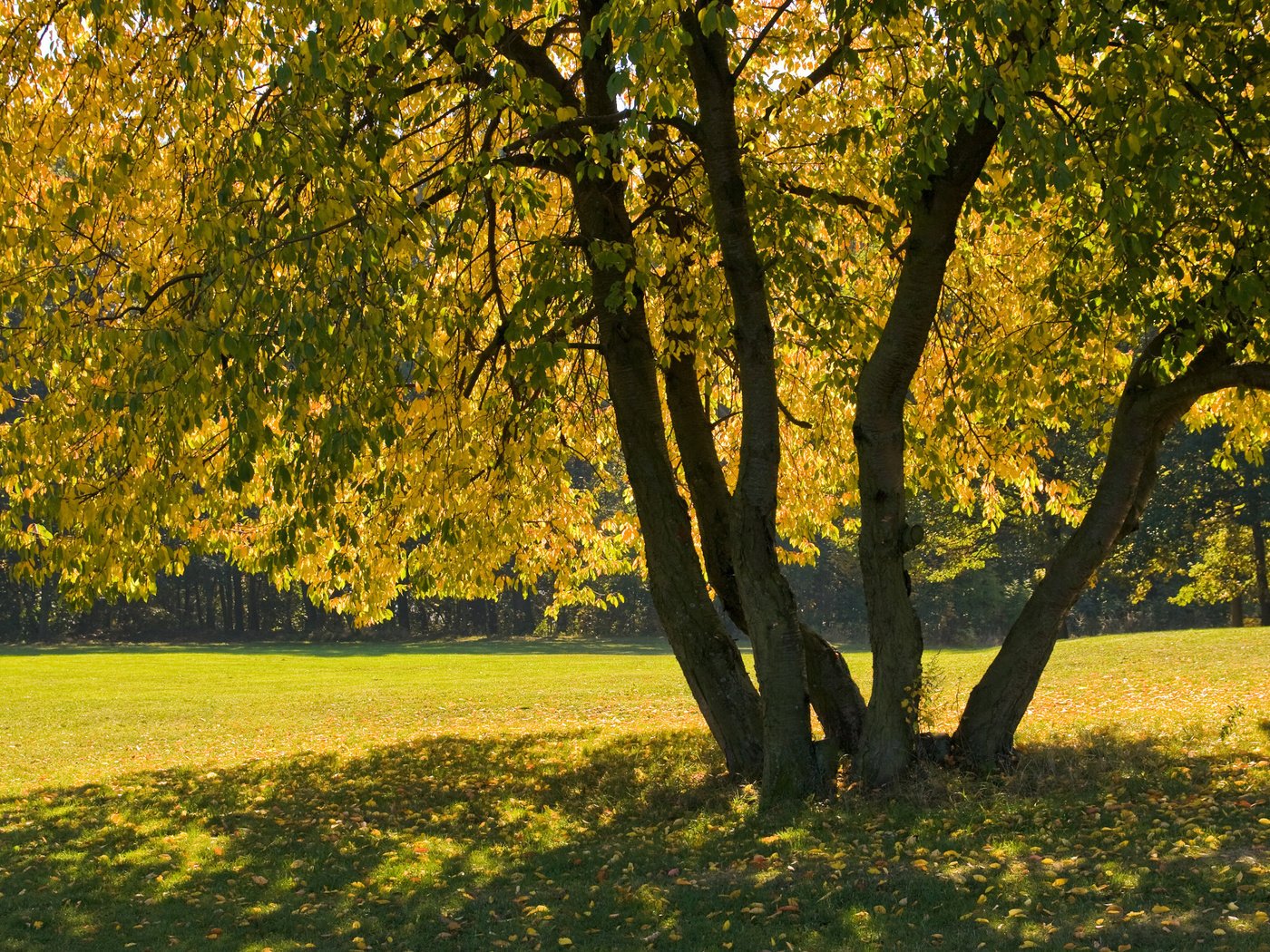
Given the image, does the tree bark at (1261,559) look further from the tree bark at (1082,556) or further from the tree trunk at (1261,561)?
the tree bark at (1082,556)

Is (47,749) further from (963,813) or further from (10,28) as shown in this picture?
(963,813)

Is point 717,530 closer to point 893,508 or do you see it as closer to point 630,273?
point 893,508

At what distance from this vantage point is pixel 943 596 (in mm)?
56031

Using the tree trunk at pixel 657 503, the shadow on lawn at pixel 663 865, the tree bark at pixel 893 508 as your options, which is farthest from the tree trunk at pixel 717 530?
the shadow on lawn at pixel 663 865

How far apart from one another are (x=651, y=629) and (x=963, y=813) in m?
58.4

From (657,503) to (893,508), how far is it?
2230 mm

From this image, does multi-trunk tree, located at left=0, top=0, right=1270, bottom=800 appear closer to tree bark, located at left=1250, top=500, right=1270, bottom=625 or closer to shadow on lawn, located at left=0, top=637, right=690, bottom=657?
tree bark, located at left=1250, top=500, right=1270, bottom=625

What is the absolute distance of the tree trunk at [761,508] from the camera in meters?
8.88

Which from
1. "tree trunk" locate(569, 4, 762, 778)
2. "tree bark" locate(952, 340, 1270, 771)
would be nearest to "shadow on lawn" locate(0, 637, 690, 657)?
"tree trunk" locate(569, 4, 762, 778)

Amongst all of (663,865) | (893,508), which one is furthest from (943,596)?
(663,865)

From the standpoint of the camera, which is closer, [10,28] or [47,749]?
[10,28]

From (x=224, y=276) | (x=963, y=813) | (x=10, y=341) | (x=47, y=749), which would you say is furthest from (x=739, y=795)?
(x=47, y=749)

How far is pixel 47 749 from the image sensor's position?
1661cm

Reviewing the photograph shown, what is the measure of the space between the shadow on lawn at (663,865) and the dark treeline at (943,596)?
27.6 metres
